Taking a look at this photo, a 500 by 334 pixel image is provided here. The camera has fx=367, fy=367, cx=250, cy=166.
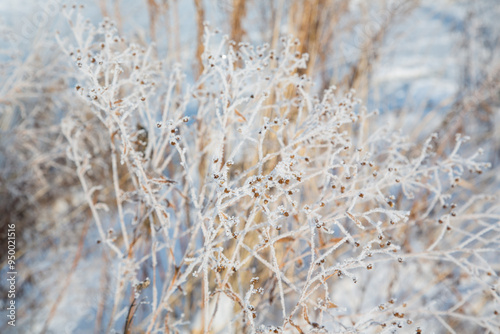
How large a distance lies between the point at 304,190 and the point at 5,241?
153cm

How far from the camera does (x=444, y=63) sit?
10.2ft

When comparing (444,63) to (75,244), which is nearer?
(75,244)

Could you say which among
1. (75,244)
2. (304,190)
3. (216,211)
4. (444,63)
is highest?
(444,63)

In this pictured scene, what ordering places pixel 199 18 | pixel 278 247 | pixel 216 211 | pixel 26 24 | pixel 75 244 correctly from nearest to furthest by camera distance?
pixel 216 211
pixel 199 18
pixel 278 247
pixel 75 244
pixel 26 24

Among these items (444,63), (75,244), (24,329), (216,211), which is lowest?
(24,329)

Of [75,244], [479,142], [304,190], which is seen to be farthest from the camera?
[479,142]

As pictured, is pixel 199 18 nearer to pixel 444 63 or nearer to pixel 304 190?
pixel 304 190

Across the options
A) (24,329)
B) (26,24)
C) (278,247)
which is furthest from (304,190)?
(26,24)

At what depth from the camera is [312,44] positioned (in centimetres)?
124

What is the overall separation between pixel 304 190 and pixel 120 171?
97 centimetres

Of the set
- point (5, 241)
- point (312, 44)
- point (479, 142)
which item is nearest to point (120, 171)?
point (5, 241)

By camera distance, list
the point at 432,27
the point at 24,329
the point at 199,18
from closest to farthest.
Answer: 1. the point at 199,18
2. the point at 24,329
3. the point at 432,27

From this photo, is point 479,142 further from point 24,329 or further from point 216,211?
point 24,329

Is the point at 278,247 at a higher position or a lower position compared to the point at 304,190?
lower
